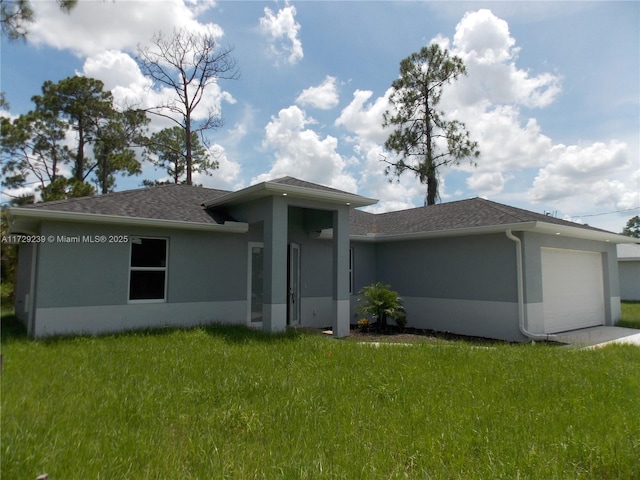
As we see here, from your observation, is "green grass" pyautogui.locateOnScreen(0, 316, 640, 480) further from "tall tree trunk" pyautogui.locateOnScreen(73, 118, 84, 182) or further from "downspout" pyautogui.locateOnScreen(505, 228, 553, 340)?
"tall tree trunk" pyautogui.locateOnScreen(73, 118, 84, 182)

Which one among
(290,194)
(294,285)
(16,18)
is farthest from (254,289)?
(16,18)

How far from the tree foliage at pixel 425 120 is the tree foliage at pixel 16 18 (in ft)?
63.4

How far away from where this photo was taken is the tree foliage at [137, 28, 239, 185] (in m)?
21.1

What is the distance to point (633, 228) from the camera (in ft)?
192

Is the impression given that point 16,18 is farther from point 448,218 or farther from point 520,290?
point 520,290

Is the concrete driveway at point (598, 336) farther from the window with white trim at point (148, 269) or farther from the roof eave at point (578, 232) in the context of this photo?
the window with white trim at point (148, 269)

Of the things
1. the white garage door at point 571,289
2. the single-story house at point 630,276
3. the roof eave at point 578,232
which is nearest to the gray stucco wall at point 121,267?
the roof eave at point 578,232

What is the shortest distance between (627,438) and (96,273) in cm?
1024

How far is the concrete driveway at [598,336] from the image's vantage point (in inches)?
387

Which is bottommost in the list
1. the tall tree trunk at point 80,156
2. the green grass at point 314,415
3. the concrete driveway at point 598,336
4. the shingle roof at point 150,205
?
the concrete driveway at point 598,336

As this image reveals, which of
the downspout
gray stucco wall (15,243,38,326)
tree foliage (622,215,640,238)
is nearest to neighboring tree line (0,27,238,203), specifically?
gray stucco wall (15,243,38,326)

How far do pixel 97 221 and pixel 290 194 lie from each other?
4.68m

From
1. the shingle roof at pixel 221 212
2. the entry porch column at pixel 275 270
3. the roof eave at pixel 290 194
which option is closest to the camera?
the roof eave at pixel 290 194

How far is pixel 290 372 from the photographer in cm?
601
